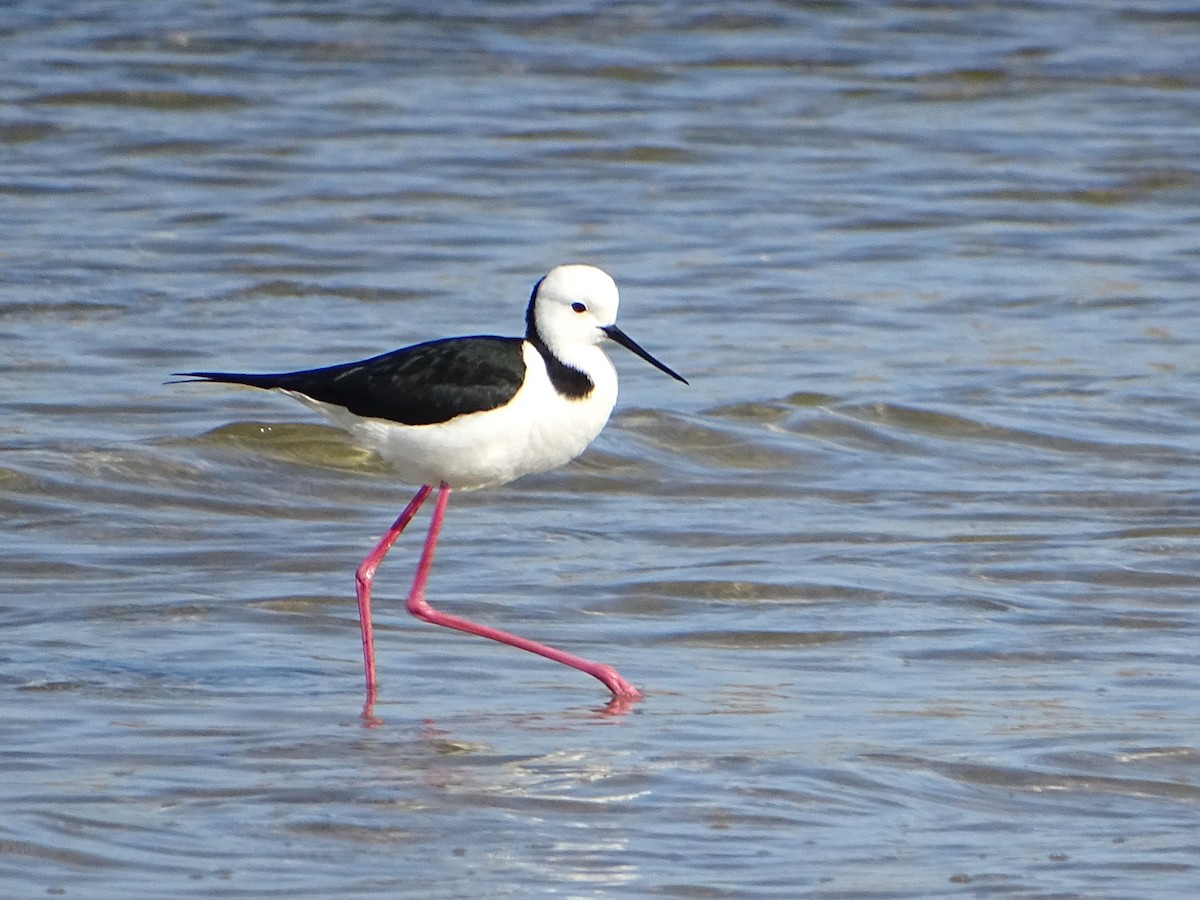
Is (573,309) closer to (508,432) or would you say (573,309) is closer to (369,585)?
(508,432)

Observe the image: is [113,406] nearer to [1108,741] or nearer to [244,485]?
[244,485]

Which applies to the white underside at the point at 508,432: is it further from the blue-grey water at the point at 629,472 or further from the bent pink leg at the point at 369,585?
the blue-grey water at the point at 629,472

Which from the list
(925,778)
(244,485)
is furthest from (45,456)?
(925,778)

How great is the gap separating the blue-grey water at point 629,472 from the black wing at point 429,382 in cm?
77

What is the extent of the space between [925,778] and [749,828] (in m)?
0.57

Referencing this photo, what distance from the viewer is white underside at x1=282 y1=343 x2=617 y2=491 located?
6461mm

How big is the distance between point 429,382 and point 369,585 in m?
0.73

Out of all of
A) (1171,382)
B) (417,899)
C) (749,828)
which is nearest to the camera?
(417,899)

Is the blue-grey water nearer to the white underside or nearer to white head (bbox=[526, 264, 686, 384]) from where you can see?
the white underside

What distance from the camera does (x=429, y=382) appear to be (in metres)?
6.50

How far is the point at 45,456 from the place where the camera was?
8.81m

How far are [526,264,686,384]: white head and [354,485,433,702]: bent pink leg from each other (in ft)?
2.34

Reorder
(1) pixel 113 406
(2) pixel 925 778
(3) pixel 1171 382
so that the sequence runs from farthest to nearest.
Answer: (3) pixel 1171 382 → (1) pixel 113 406 → (2) pixel 925 778

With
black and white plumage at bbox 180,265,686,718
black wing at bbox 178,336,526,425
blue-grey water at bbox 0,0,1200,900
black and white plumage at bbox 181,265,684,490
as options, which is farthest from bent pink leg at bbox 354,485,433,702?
black wing at bbox 178,336,526,425
